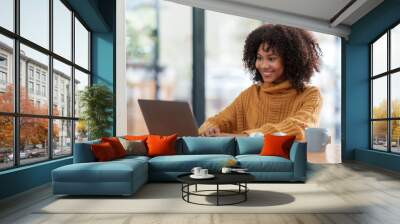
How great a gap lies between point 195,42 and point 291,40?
2.23 meters

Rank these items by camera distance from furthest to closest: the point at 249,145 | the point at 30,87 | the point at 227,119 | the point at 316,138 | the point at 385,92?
1. the point at 227,119
2. the point at 316,138
3. the point at 385,92
4. the point at 249,145
5. the point at 30,87

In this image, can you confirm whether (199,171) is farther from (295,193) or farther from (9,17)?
(9,17)

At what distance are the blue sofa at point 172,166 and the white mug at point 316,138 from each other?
243cm

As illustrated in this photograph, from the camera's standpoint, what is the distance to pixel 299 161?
5598 millimetres

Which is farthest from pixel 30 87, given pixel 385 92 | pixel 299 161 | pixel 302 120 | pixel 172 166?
pixel 385 92

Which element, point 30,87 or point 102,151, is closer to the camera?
point 102,151

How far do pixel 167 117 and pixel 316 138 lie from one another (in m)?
3.39

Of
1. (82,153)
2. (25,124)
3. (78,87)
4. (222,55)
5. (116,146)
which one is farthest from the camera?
(222,55)

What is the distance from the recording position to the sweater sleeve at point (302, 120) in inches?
329

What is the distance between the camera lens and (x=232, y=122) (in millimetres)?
8938

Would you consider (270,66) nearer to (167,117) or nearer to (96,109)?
(167,117)


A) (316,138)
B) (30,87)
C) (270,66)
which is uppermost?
A: (270,66)

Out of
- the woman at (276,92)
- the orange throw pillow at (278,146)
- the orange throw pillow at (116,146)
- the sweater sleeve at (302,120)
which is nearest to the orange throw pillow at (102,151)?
the orange throw pillow at (116,146)

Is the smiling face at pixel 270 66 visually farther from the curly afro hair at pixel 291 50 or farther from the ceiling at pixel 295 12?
the ceiling at pixel 295 12
